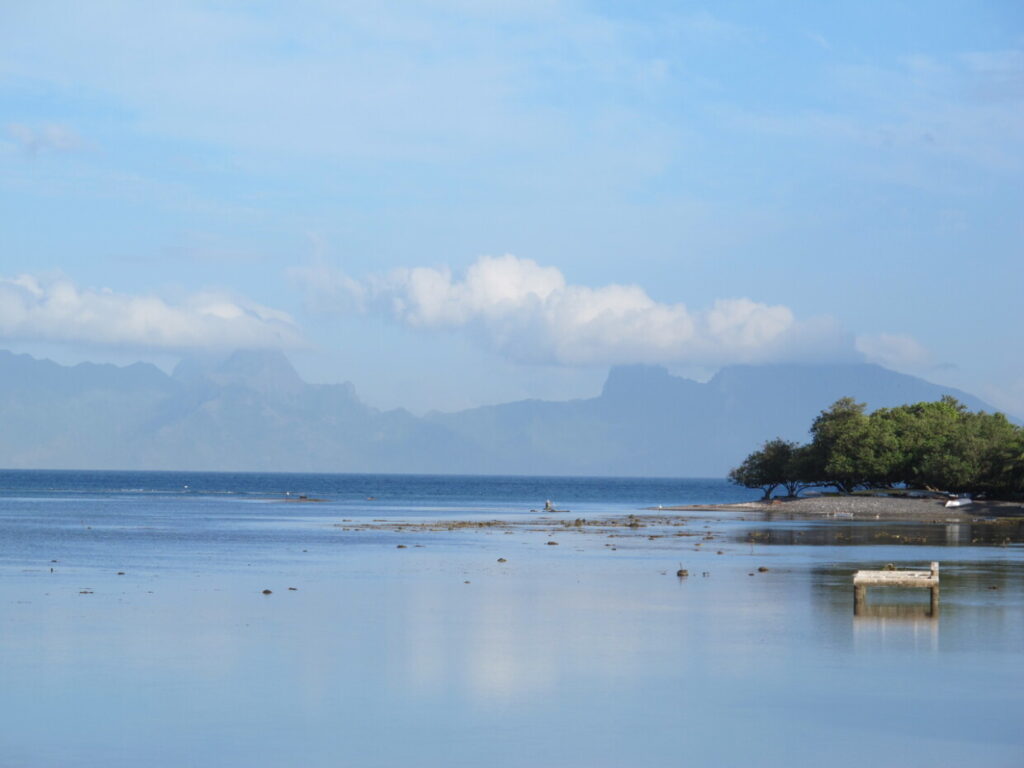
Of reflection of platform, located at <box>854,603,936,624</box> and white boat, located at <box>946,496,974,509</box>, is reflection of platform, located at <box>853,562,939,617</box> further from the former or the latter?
white boat, located at <box>946,496,974,509</box>

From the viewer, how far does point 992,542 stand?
7731 centimetres

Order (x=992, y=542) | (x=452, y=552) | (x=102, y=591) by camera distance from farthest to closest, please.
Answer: (x=992, y=542) → (x=452, y=552) → (x=102, y=591)

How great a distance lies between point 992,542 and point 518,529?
101 feet

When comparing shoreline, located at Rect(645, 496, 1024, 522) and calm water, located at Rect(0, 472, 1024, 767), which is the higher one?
shoreline, located at Rect(645, 496, 1024, 522)

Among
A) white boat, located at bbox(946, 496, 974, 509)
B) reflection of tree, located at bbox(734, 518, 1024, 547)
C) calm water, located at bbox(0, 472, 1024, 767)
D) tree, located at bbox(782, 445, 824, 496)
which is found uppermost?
tree, located at bbox(782, 445, 824, 496)

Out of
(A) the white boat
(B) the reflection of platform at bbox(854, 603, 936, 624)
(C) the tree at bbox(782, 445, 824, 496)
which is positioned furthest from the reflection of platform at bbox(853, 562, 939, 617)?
(C) the tree at bbox(782, 445, 824, 496)

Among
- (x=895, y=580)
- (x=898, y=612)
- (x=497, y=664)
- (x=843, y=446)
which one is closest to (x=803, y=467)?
(x=843, y=446)

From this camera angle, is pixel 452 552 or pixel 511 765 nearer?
pixel 511 765

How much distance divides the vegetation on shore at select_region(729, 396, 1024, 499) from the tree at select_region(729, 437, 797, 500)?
0.53ft

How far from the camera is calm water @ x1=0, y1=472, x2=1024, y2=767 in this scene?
21344 millimetres

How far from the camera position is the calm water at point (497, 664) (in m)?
21.3

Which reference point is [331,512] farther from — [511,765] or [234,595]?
[511,765]

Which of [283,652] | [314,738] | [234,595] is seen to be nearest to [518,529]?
[234,595]

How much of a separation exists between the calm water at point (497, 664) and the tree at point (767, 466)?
4124 inches
